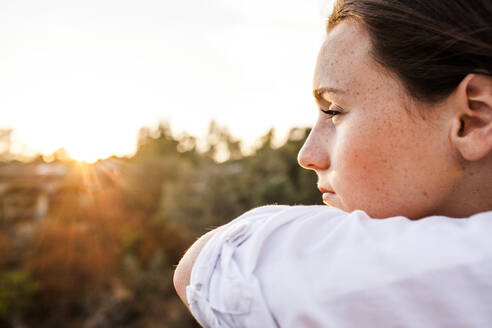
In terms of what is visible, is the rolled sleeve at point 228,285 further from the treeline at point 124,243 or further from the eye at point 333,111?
the treeline at point 124,243

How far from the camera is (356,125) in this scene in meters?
0.80

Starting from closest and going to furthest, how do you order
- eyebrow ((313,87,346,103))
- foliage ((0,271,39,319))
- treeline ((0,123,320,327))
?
1. eyebrow ((313,87,346,103))
2. foliage ((0,271,39,319))
3. treeline ((0,123,320,327))

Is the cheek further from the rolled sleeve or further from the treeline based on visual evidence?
the treeline

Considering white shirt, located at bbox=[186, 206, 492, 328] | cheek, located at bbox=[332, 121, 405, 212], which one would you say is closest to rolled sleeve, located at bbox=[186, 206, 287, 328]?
white shirt, located at bbox=[186, 206, 492, 328]

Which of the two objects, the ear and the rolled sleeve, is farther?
→ the ear

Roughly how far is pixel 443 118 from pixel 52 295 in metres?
17.7

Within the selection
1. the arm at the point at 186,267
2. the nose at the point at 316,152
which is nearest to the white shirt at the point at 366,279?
the arm at the point at 186,267

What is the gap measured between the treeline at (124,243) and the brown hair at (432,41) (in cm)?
1419

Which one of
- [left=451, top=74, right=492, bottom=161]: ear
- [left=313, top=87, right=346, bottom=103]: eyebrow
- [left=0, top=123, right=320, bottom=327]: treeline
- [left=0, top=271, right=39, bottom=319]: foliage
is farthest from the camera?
[left=0, top=123, right=320, bottom=327]: treeline

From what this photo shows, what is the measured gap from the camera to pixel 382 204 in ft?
2.63

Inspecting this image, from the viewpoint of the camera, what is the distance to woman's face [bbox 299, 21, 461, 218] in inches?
30.2

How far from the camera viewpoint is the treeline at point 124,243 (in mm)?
15031

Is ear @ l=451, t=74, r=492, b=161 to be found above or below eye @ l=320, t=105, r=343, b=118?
below

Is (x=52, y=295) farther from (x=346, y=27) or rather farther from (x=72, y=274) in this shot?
(x=346, y=27)
